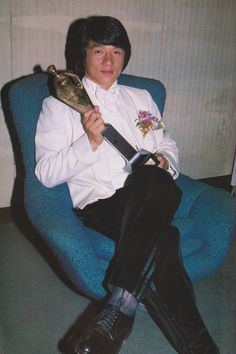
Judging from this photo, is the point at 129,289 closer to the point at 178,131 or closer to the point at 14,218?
the point at 14,218

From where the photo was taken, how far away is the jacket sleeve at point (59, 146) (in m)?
1.63

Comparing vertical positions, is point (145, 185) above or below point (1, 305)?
above

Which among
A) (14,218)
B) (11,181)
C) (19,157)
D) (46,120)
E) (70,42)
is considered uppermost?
(70,42)

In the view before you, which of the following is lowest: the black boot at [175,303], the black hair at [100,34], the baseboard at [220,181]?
the baseboard at [220,181]

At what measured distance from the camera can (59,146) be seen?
174cm

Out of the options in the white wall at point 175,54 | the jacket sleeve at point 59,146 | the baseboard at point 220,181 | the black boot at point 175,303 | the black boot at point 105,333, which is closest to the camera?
the black boot at point 105,333

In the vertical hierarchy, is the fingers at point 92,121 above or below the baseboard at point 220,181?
above

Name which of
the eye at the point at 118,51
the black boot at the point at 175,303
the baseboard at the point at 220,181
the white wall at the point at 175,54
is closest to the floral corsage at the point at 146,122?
the eye at the point at 118,51

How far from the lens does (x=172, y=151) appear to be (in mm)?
1993

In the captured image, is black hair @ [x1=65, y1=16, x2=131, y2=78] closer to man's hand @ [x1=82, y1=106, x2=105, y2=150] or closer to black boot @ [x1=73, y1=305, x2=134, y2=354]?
man's hand @ [x1=82, y1=106, x2=105, y2=150]

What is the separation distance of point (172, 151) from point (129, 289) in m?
0.85

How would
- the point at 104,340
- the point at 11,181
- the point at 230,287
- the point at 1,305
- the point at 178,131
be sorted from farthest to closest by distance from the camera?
1. the point at 178,131
2. the point at 11,181
3. the point at 230,287
4. the point at 1,305
5. the point at 104,340

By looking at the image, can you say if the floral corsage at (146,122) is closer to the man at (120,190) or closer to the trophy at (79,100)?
the man at (120,190)

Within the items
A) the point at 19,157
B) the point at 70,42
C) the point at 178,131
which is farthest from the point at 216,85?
the point at 19,157
